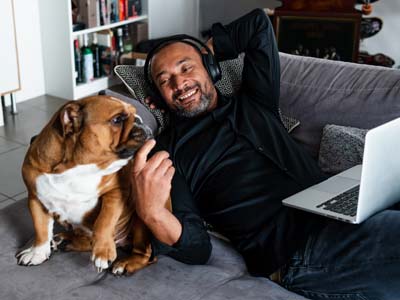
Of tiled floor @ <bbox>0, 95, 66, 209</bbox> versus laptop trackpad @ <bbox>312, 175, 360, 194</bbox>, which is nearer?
laptop trackpad @ <bbox>312, 175, 360, 194</bbox>

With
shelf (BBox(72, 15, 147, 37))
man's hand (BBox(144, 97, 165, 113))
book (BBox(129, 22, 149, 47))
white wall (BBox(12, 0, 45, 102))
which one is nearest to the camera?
man's hand (BBox(144, 97, 165, 113))

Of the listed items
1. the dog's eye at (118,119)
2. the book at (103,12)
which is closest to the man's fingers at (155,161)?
the dog's eye at (118,119)

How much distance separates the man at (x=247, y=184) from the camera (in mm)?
1462

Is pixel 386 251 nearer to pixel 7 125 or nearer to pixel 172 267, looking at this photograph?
pixel 172 267

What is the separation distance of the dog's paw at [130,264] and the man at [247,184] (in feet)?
0.16

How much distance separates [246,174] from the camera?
174 centimetres

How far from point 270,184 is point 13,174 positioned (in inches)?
66.8

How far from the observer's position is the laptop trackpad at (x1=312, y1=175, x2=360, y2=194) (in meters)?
1.68

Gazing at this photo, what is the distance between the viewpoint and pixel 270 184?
1.73 metres

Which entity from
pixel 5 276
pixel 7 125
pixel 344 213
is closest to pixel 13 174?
pixel 7 125

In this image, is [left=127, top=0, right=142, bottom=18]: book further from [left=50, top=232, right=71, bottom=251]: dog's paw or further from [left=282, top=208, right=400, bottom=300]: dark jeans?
[left=282, top=208, right=400, bottom=300]: dark jeans

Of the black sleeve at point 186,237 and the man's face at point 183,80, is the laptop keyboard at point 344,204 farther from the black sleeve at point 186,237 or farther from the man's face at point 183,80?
the man's face at point 183,80

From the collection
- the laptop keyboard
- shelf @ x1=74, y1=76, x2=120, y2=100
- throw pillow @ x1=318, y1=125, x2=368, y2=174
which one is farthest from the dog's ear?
shelf @ x1=74, y1=76, x2=120, y2=100

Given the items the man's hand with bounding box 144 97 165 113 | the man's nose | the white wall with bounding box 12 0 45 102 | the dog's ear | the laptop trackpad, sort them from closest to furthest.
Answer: the dog's ear → the laptop trackpad → the man's nose → the man's hand with bounding box 144 97 165 113 → the white wall with bounding box 12 0 45 102
